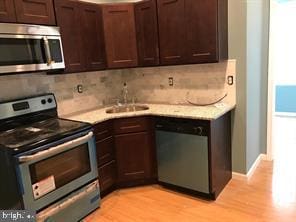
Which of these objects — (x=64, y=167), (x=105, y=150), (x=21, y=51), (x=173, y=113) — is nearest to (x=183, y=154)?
(x=173, y=113)

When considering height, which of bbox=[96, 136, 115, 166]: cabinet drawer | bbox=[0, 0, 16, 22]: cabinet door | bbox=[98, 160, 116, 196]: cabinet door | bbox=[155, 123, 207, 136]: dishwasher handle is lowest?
bbox=[98, 160, 116, 196]: cabinet door

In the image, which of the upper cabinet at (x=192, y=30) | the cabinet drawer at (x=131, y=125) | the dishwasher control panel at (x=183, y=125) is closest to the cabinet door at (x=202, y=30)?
the upper cabinet at (x=192, y=30)

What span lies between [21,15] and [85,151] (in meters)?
1.28

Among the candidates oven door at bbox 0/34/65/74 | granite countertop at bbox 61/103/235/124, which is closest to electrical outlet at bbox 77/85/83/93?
granite countertop at bbox 61/103/235/124

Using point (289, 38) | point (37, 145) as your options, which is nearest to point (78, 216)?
point (37, 145)

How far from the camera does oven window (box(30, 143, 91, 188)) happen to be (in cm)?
189

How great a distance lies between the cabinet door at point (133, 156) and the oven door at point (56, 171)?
17.4 inches

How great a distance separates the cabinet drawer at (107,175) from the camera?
2.60 meters

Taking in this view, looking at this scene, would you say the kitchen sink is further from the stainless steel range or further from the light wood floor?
the light wood floor

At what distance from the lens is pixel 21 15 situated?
2045mm

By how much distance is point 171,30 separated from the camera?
104 inches

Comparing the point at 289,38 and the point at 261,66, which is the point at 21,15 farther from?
the point at 289,38

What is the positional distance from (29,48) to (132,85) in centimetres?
160

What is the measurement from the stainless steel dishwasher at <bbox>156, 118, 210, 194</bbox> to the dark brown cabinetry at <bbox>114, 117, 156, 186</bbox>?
11cm
